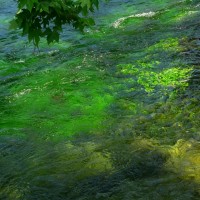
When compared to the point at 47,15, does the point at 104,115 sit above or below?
below

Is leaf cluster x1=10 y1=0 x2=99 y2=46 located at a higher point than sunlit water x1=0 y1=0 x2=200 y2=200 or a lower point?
higher

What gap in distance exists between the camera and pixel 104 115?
6508mm

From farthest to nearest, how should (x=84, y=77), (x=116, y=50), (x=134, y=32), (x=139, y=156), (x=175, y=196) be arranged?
(x=134, y=32) < (x=116, y=50) < (x=84, y=77) < (x=139, y=156) < (x=175, y=196)

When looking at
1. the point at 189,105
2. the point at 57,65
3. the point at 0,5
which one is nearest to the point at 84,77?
the point at 57,65

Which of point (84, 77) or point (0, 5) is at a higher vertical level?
point (0, 5)

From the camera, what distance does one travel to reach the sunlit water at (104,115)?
475 cm

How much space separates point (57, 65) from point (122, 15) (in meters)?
4.73

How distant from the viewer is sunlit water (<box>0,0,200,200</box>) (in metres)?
4.75

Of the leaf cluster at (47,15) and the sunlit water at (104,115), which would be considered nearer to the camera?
the leaf cluster at (47,15)

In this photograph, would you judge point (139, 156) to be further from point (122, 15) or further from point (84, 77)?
point (122, 15)

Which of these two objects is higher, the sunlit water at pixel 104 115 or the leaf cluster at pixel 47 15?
the leaf cluster at pixel 47 15

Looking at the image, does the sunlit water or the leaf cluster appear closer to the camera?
the leaf cluster

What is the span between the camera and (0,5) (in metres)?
15.5

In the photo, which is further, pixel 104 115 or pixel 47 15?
pixel 104 115
